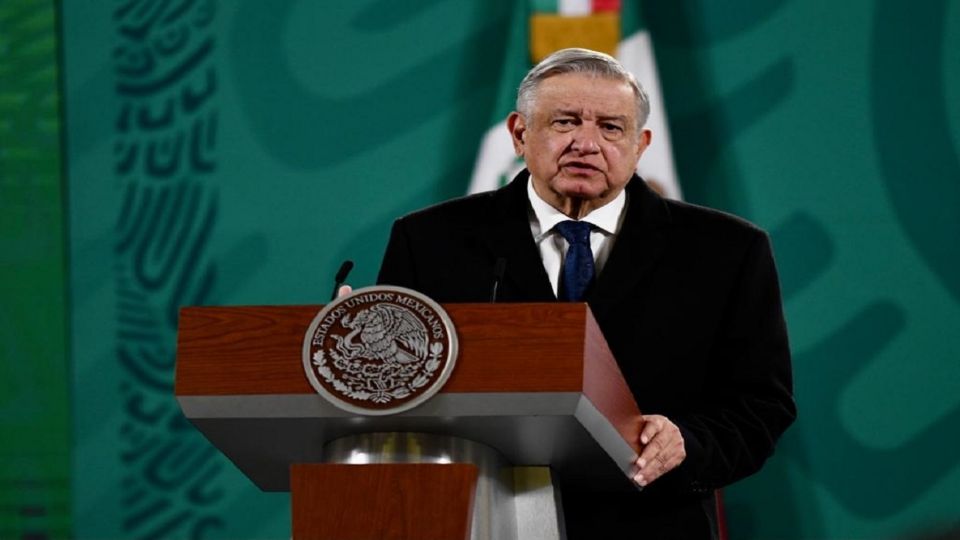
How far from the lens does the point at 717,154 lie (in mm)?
4277

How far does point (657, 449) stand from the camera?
1.87m

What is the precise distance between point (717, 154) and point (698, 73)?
0.80ft

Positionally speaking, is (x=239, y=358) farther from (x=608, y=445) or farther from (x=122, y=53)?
(x=122, y=53)

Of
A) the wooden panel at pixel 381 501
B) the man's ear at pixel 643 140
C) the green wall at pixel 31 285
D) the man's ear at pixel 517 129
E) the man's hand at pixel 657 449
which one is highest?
the green wall at pixel 31 285

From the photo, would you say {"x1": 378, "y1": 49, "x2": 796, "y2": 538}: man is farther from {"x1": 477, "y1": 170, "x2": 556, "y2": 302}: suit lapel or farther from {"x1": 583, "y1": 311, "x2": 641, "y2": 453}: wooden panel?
{"x1": 583, "y1": 311, "x2": 641, "y2": 453}: wooden panel

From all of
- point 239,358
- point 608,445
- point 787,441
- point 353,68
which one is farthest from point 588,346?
point 353,68

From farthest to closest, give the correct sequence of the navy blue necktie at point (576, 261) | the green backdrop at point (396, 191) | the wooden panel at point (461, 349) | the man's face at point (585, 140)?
the green backdrop at point (396, 191) → the man's face at point (585, 140) → the navy blue necktie at point (576, 261) → the wooden panel at point (461, 349)

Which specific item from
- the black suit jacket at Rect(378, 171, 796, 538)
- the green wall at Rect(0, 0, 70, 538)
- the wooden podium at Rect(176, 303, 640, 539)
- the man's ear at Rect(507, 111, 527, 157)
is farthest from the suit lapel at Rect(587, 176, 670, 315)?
the green wall at Rect(0, 0, 70, 538)

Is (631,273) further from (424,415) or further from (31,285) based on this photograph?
(31,285)

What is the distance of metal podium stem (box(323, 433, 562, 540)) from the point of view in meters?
1.71

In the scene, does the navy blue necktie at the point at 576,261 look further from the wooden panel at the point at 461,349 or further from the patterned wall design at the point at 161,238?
the patterned wall design at the point at 161,238

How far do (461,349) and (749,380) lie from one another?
2.13 ft

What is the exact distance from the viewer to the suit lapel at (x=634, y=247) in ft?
7.06

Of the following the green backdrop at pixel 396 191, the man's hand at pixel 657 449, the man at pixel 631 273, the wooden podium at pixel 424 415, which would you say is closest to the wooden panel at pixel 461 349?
the wooden podium at pixel 424 415
